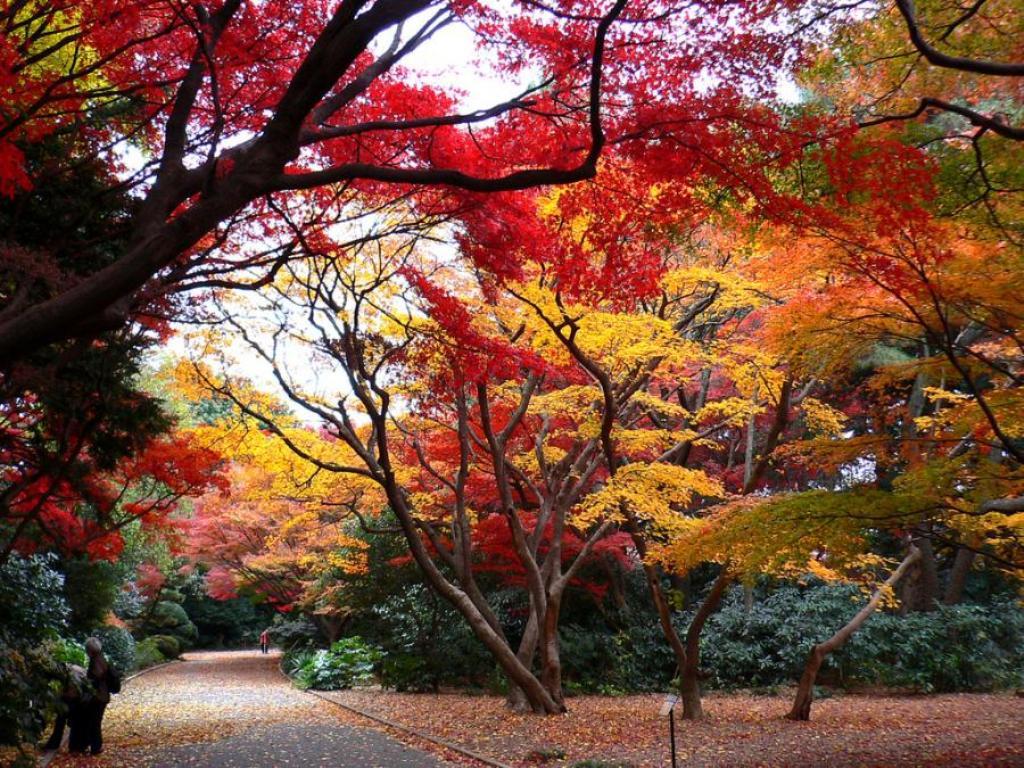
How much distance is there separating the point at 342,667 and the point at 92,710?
10.3 metres

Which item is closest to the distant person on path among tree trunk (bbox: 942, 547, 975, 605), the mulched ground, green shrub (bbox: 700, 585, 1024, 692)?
the mulched ground

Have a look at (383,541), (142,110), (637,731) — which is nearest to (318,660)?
(383,541)

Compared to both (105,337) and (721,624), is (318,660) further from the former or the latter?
(105,337)

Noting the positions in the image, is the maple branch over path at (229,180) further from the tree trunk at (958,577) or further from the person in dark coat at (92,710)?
the tree trunk at (958,577)

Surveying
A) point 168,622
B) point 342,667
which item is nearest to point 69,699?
point 342,667

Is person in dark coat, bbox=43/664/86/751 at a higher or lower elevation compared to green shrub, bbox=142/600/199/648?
lower

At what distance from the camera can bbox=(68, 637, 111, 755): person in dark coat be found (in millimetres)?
8039

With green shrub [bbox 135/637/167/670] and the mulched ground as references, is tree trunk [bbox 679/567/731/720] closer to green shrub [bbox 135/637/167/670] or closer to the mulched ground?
the mulched ground

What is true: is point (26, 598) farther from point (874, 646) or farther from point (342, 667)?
point (874, 646)

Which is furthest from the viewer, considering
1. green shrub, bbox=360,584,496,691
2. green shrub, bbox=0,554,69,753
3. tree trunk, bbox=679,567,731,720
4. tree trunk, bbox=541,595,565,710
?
green shrub, bbox=360,584,496,691

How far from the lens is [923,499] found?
21.1 ft

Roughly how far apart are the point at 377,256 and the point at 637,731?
7190 mm

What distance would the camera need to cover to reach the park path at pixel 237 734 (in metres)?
8.06

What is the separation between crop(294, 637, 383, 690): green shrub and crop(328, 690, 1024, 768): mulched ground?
3486mm
